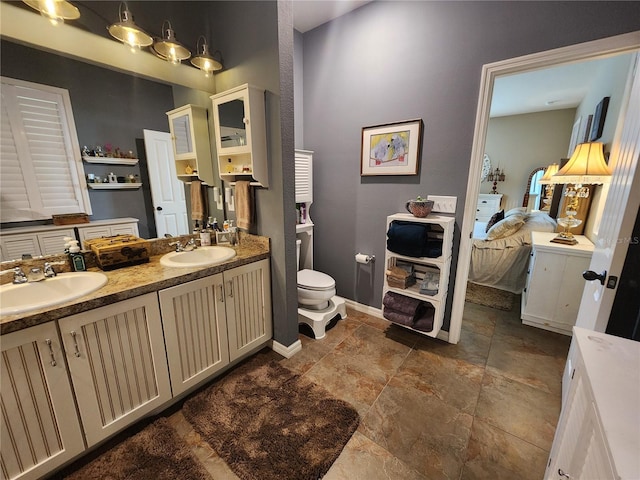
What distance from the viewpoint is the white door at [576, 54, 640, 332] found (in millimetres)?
1083

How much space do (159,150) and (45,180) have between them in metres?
0.61

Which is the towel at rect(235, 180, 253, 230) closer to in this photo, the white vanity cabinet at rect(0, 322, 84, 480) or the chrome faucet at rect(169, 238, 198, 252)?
the chrome faucet at rect(169, 238, 198, 252)

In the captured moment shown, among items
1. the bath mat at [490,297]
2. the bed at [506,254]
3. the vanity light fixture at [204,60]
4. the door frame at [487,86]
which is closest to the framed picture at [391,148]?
the door frame at [487,86]

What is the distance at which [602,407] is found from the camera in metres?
0.66

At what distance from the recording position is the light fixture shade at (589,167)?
215cm

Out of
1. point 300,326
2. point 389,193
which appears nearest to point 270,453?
point 300,326

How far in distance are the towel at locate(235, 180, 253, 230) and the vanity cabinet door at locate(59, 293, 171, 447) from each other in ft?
2.67

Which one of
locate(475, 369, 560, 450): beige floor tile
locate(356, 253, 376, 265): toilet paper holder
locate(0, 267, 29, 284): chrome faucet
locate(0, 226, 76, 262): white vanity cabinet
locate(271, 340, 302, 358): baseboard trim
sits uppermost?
locate(0, 226, 76, 262): white vanity cabinet

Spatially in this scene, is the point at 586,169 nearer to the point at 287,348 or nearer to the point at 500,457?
the point at 500,457

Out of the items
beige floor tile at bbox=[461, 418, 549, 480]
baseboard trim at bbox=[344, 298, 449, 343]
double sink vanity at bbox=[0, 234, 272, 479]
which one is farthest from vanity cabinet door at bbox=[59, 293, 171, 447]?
baseboard trim at bbox=[344, 298, 449, 343]

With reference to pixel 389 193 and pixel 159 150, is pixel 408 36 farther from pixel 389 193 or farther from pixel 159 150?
pixel 159 150

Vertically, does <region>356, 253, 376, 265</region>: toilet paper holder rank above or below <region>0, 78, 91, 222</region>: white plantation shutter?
below

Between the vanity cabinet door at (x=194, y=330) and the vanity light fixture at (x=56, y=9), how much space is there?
1.51 m

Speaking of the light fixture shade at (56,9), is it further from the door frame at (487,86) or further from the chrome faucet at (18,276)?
the door frame at (487,86)
